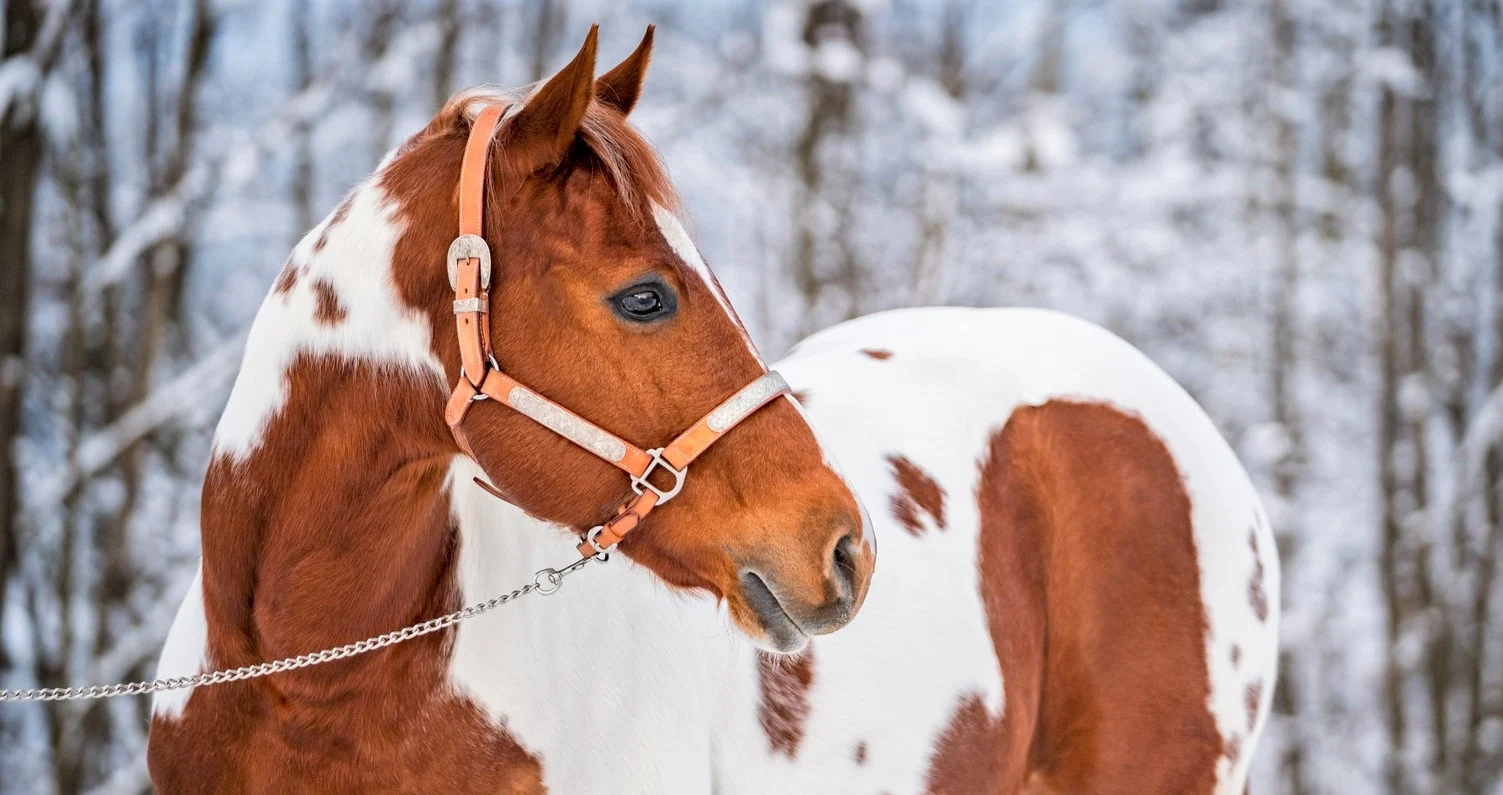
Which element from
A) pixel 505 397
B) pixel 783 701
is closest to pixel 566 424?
pixel 505 397

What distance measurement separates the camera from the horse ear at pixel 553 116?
1.67m

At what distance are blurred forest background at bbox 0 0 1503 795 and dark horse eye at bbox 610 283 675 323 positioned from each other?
5.34 meters

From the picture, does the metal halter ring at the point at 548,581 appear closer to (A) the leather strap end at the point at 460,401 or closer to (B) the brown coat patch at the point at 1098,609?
(A) the leather strap end at the point at 460,401

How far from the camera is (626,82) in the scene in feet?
6.89

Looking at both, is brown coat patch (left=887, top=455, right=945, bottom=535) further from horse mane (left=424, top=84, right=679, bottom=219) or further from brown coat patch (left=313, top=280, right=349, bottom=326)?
brown coat patch (left=313, top=280, right=349, bottom=326)

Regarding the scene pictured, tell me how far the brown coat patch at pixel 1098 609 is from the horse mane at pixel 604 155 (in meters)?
1.32

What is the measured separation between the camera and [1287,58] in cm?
960

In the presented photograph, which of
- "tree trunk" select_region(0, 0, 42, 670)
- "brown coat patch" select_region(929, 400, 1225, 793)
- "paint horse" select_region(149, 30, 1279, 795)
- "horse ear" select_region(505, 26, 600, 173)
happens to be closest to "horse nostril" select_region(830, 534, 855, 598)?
"paint horse" select_region(149, 30, 1279, 795)

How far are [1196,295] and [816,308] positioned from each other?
3.35 meters

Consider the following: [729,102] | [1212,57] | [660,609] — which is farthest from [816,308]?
[660,609]

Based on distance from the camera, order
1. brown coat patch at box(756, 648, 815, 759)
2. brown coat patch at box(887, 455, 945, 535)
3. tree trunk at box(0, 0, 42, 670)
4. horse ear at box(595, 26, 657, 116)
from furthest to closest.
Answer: tree trunk at box(0, 0, 42, 670) → brown coat patch at box(887, 455, 945, 535) → brown coat patch at box(756, 648, 815, 759) → horse ear at box(595, 26, 657, 116)

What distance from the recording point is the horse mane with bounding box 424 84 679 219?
5.79ft

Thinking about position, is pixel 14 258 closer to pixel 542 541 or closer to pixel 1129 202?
pixel 542 541

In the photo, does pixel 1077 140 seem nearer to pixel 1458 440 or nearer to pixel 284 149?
pixel 1458 440
